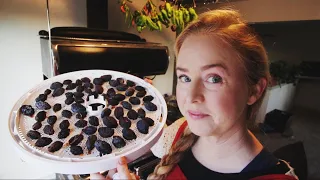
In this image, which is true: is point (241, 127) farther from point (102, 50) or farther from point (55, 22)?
point (55, 22)

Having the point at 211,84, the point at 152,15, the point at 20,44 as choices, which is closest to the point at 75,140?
the point at 211,84

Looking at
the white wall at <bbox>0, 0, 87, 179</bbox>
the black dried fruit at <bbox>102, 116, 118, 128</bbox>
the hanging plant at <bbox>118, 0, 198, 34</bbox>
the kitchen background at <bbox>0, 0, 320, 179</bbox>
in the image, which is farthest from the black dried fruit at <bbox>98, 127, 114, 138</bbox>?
the white wall at <bbox>0, 0, 87, 179</bbox>

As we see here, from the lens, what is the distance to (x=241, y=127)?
387 millimetres

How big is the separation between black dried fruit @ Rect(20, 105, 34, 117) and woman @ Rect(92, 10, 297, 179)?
23 cm

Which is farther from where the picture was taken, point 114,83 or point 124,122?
point 114,83

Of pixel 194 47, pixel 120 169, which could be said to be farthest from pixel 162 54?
pixel 120 169

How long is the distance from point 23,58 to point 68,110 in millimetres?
702

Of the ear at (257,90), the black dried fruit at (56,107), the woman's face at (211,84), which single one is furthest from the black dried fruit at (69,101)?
the ear at (257,90)

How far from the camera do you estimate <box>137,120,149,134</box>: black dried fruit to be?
342 millimetres

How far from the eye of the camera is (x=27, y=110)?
0.38 metres

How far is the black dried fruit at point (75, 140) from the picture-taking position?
1.08ft

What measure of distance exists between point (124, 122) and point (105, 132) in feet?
0.13

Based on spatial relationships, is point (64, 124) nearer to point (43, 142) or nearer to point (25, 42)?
point (43, 142)

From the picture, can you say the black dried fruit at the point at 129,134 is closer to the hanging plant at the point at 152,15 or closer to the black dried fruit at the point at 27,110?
the black dried fruit at the point at 27,110
